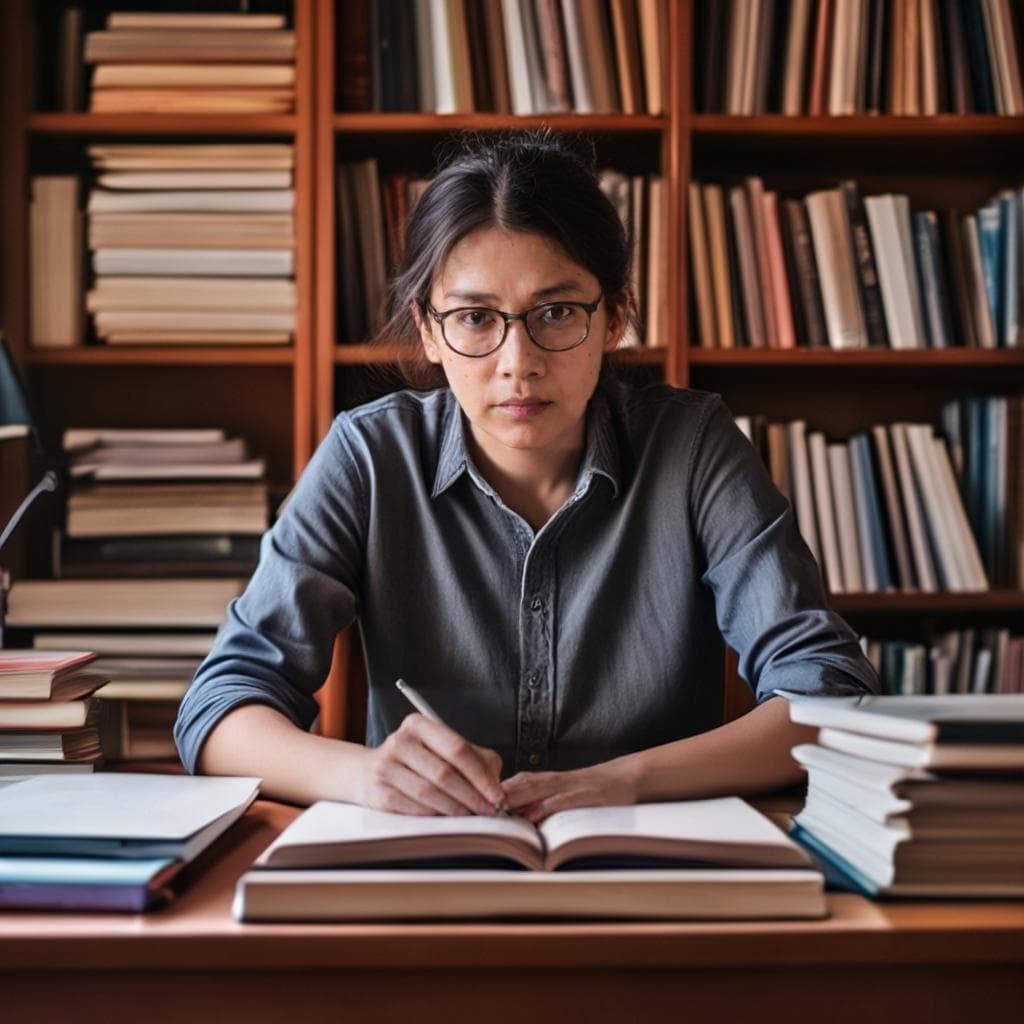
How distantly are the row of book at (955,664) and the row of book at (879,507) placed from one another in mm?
127

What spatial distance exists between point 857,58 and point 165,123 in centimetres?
128

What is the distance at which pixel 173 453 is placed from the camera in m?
2.41

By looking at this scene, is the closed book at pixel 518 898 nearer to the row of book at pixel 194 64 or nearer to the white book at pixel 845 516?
the white book at pixel 845 516

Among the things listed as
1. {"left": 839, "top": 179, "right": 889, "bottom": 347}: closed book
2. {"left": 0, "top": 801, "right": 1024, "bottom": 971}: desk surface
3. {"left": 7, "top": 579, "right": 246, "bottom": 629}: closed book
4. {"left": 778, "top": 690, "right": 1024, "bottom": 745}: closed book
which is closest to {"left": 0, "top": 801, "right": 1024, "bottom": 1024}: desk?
{"left": 0, "top": 801, "right": 1024, "bottom": 971}: desk surface

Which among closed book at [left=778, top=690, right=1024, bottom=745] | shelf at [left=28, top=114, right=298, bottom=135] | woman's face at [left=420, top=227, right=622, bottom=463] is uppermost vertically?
shelf at [left=28, top=114, right=298, bottom=135]

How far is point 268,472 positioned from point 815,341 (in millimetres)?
1118

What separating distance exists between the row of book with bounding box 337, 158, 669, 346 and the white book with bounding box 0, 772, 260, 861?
1478 mm

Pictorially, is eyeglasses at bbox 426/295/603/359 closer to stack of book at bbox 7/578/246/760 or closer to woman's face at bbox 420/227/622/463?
woman's face at bbox 420/227/622/463

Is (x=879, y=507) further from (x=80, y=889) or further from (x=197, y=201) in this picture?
(x=80, y=889)

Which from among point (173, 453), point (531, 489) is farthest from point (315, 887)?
point (173, 453)

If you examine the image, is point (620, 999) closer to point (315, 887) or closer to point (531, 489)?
point (315, 887)

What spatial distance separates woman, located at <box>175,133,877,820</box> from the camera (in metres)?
1.39

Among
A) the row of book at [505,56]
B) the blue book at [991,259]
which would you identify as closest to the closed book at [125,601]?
the row of book at [505,56]

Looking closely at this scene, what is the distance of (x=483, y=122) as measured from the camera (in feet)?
7.73
